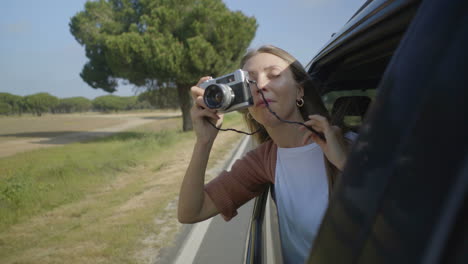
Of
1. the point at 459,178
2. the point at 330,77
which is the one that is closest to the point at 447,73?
the point at 459,178

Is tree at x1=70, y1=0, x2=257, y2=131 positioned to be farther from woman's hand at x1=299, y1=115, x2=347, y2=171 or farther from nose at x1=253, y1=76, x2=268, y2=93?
woman's hand at x1=299, y1=115, x2=347, y2=171

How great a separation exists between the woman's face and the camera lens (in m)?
0.16

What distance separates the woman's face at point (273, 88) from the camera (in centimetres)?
161

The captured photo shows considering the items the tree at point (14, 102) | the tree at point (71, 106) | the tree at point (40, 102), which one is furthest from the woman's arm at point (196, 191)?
the tree at point (71, 106)

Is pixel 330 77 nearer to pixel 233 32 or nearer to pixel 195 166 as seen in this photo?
pixel 195 166

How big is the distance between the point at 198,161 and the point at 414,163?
4.31ft

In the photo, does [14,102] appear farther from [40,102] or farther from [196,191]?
[196,191]

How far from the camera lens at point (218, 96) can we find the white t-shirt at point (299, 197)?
1.39 feet

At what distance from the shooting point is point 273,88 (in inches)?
63.6

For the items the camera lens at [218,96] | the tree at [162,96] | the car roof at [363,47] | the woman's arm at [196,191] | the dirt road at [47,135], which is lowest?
the dirt road at [47,135]

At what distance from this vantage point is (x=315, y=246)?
734 millimetres

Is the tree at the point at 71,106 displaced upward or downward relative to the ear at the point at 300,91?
upward

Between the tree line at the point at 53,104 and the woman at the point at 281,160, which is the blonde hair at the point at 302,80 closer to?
the woman at the point at 281,160

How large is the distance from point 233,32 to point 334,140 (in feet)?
59.2
